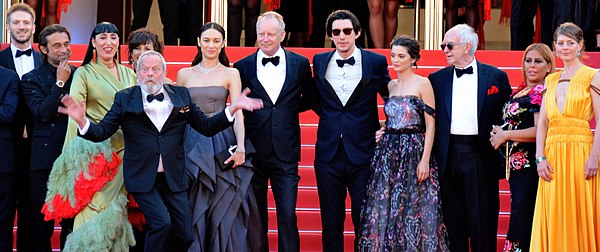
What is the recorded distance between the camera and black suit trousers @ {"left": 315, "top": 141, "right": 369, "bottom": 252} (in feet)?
25.5

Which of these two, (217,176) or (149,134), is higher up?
(149,134)

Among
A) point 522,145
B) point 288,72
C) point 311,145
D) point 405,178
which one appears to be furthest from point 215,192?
Result: point 311,145

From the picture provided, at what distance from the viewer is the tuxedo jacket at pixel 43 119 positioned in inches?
307

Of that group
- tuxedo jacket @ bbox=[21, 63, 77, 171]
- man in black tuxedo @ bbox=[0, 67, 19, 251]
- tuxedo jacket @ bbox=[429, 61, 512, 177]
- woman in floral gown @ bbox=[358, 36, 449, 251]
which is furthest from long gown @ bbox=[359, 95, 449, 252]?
man in black tuxedo @ bbox=[0, 67, 19, 251]

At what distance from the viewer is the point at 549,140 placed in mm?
7473

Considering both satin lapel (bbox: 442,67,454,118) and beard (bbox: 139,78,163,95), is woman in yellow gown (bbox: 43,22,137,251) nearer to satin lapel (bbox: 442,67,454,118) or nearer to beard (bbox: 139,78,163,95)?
beard (bbox: 139,78,163,95)

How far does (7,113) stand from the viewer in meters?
7.84

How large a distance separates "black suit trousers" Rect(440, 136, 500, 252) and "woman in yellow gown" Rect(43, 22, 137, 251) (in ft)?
7.43

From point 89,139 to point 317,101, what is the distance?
5.71 feet

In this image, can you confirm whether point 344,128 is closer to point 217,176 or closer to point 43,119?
point 217,176

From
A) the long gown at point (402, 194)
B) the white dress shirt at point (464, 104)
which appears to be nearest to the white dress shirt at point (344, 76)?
the long gown at point (402, 194)

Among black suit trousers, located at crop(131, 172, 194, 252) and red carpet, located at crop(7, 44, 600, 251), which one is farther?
red carpet, located at crop(7, 44, 600, 251)

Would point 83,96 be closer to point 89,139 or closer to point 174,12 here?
point 89,139

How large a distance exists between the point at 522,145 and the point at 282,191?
5.68ft
